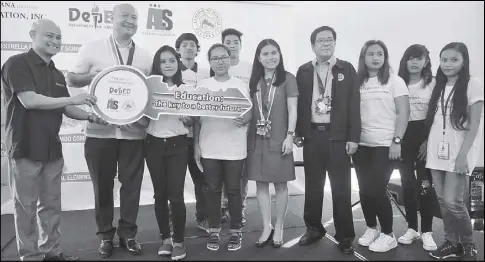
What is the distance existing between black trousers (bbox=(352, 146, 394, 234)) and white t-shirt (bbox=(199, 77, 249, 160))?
2.66 feet

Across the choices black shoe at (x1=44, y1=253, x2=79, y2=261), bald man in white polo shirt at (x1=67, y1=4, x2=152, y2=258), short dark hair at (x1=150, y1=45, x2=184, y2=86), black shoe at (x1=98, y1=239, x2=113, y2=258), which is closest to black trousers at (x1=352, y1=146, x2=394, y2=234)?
short dark hair at (x1=150, y1=45, x2=184, y2=86)

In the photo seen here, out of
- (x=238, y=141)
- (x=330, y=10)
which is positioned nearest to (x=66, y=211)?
(x=238, y=141)

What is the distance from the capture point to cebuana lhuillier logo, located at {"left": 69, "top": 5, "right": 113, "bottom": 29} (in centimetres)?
354

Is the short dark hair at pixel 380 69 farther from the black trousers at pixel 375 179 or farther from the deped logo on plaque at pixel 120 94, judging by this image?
the deped logo on plaque at pixel 120 94

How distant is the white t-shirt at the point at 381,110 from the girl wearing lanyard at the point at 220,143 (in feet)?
2.62

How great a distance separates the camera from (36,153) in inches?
83.4

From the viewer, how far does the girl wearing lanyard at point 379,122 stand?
242cm

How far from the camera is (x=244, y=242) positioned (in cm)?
270

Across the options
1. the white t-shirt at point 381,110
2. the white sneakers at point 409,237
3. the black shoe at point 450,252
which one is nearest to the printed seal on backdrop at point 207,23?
the white t-shirt at point 381,110

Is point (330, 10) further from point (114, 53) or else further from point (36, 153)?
point (36, 153)

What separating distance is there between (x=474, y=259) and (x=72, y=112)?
2.69 metres

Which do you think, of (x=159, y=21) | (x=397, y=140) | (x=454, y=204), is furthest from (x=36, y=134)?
(x=454, y=204)

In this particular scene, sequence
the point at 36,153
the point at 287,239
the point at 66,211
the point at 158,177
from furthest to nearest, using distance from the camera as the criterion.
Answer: the point at 66,211 < the point at 287,239 < the point at 158,177 < the point at 36,153

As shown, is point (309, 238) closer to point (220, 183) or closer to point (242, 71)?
point (220, 183)
